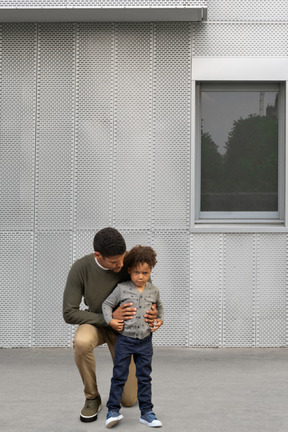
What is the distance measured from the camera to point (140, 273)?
5027 mm

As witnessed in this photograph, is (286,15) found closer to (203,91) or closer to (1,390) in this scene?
(203,91)

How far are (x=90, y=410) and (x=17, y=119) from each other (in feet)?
14.1

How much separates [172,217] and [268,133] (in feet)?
5.33

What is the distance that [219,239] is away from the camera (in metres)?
8.31

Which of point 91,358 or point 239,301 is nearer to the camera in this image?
point 91,358

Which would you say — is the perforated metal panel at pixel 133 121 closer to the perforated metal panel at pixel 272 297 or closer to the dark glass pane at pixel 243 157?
the dark glass pane at pixel 243 157

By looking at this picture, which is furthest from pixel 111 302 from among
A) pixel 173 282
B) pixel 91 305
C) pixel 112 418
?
pixel 173 282

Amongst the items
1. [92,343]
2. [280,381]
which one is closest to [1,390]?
[92,343]

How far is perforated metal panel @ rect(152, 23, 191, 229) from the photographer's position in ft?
27.3

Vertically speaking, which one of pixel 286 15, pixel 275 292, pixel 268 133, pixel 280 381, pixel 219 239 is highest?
pixel 286 15

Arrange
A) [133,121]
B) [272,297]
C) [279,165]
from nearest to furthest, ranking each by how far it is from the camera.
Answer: [272,297] < [133,121] < [279,165]

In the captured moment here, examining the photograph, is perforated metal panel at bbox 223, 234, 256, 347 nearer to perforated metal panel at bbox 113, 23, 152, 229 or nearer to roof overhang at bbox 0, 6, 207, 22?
perforated metal panel at bbox 113, 23, 152, 229

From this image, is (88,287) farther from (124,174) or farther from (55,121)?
(55,121)

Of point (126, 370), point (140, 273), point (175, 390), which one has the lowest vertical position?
point (175, 390)
